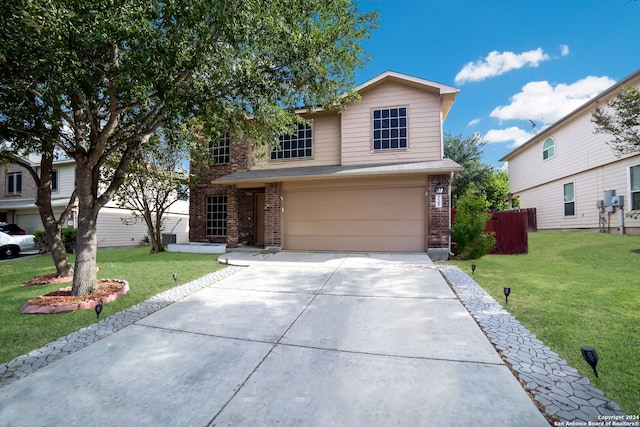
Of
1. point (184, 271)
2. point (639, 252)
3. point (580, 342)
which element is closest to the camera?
point (580, 342)

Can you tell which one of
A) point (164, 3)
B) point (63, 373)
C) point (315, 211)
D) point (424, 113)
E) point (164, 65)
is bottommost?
point (63, 373)

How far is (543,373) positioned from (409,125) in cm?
850

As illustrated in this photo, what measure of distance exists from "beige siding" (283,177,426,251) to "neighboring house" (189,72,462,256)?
0.03 meters

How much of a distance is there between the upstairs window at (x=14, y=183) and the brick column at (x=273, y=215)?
19.6 meters

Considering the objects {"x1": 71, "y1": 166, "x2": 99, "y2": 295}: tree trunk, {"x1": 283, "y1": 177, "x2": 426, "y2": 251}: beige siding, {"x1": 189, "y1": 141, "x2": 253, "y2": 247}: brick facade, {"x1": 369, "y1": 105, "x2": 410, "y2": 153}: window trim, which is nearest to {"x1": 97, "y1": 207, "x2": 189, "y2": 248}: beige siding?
{"x1": 189, "y1": 141, "x2": 253, "y2": 247}: brick facade

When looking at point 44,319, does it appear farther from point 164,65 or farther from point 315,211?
point 315,211

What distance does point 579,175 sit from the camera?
12.9 metres

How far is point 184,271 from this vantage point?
7.00 metres

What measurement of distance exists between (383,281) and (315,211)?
16.5ft

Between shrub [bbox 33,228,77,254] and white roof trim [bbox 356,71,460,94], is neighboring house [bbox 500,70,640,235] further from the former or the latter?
A: shrub [bbox 33,228,77,254]

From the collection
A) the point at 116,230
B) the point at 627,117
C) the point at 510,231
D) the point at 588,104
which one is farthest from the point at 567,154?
the point at 116,230

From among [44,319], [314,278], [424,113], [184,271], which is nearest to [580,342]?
[314,278]

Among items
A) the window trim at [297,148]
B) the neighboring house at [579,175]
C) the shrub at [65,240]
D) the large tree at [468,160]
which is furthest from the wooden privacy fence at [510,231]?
the shrub at [65,240]

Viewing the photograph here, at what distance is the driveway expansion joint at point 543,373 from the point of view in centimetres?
195
